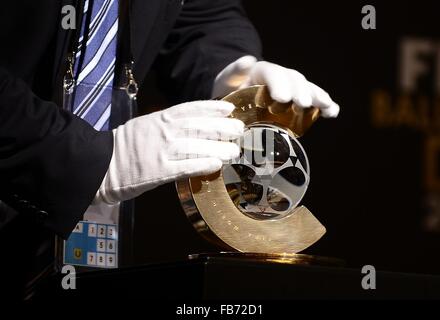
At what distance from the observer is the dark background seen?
8.08ft

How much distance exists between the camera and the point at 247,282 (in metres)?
1.05

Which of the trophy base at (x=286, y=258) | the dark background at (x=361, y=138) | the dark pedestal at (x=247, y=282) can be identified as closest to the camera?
the dark pedestal at (x=247, y=282)

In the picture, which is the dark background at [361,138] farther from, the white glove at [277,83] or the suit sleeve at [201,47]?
the white glove at [277,83]

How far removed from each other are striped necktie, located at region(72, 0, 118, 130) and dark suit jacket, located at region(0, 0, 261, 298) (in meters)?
0.03

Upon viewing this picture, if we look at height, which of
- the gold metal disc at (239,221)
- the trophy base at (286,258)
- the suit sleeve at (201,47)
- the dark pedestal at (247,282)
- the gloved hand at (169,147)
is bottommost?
the dark pedestal at (247,282)

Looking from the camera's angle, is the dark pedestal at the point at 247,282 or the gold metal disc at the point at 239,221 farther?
the gold metal disc at the point at 239,221

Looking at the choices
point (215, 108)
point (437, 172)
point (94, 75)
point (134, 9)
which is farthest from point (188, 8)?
point (437, 172)

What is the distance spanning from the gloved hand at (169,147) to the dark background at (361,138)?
1.21m

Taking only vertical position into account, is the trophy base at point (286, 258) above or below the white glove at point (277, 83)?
→ below

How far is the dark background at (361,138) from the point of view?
97.0 inches

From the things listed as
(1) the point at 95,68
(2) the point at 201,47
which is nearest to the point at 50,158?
(1) the point at 95,68

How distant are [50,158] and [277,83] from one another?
0.32 meters

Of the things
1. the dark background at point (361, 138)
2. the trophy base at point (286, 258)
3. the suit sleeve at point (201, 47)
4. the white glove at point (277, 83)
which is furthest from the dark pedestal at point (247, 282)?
the dark background at point (361, 138)

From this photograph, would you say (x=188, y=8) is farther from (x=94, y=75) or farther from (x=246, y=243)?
(x=246, y=243)
